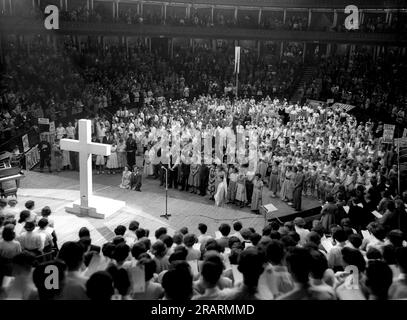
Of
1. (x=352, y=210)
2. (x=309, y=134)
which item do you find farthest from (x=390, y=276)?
(x=309, y=134)

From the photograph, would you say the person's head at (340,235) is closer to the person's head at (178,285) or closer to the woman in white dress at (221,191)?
the person's head at (178,285)

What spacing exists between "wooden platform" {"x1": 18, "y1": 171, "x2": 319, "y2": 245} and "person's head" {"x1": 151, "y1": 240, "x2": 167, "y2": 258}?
4.22m

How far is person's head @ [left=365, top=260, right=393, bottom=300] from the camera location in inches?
189

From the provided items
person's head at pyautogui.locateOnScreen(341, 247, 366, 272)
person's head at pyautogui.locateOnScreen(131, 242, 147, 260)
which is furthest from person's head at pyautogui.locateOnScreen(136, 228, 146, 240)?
person's head at pyautogui.locateOnScreen(341, 247, 366, 272)

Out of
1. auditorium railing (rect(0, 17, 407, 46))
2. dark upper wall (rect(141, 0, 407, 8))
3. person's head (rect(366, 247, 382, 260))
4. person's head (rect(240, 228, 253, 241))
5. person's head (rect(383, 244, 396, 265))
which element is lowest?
person's head (rect(240, 228, 253, 241))

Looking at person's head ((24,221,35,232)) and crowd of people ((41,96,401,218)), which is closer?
person's head ((24,221,35,232))

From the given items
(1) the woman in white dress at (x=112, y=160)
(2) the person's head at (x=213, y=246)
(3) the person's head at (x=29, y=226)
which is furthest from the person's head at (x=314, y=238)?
(1) the woman in white dress at (x=112, y=160)

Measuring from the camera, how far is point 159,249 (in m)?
6.66

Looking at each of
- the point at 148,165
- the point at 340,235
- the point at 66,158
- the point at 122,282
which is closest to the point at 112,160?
the point at 148,165

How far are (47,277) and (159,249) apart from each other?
6.32 feet

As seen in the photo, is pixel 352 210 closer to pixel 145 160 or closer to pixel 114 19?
pixel 145 160

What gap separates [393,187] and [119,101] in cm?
1712

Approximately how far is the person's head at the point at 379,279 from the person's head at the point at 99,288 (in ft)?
8.62

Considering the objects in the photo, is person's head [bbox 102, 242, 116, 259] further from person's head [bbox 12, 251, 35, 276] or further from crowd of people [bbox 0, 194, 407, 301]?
person's head [bbox 12, 251, 35, 276]
